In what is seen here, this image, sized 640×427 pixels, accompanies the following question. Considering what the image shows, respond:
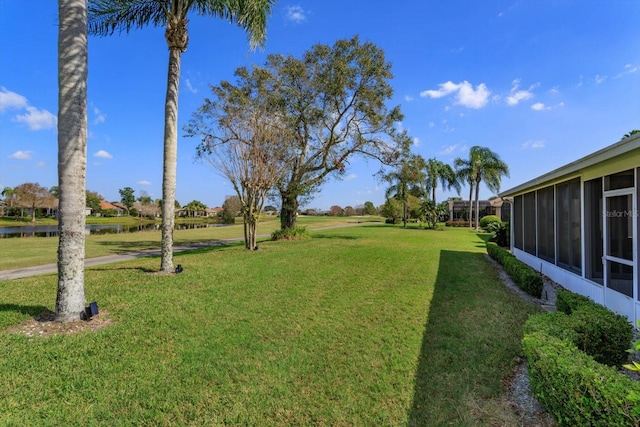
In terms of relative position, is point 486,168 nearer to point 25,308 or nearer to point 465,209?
point 465,209

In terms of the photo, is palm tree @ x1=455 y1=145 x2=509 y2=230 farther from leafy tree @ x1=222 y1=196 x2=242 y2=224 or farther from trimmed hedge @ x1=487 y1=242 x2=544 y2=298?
leafy tree @ x1=222 y1=196 x2=242 y2=224

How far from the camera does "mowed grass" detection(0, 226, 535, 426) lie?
2.81m

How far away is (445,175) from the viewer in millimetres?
37656

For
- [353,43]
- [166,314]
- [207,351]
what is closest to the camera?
[207,351]

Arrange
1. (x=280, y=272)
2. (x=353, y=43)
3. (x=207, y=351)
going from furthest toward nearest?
1. (x=353, y=43)
2. (x=280, y=272)
3. (x=207, y=351)

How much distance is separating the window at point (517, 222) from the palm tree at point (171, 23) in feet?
35.0

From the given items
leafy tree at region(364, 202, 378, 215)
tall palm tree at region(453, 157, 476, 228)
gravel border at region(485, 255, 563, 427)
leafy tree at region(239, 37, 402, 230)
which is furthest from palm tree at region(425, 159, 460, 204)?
leafy tree at region(364, 202, 378, 215)

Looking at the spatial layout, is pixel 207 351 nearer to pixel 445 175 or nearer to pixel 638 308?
pixel 638 308

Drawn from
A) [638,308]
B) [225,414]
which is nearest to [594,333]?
[638,308]

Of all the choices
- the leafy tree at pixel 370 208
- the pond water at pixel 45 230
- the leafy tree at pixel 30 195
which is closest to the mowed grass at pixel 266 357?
the pond water at pixel 45 230

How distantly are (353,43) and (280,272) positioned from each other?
13.9m

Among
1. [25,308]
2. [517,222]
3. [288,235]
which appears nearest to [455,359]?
[25,308]

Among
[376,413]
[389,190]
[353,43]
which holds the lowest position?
[376,413]

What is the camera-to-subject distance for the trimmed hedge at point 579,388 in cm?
207
